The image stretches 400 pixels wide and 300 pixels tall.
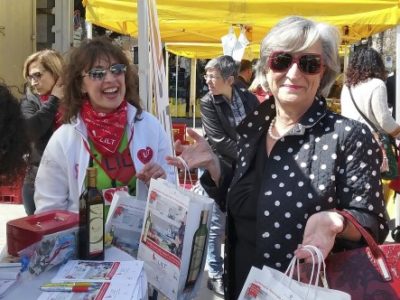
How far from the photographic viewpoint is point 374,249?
142 cm

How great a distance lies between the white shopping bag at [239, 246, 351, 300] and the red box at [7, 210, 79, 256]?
0.65 m

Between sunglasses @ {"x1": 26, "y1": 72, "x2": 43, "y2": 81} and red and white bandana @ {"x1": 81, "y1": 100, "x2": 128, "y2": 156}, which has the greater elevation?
sunglasses @ {"x1": 26, "y1": 72, "x2": 43, "y2": 81}

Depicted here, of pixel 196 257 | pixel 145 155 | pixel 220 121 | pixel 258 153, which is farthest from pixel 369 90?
pixel 196 257

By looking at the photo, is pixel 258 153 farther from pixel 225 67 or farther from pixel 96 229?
pixel 225 67

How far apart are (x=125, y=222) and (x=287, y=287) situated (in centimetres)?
78

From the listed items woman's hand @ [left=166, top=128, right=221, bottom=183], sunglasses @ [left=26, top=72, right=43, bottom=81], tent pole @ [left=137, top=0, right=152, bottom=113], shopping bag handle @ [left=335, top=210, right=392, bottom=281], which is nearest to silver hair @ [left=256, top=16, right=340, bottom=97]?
woman's hand @ [left=166, top=128, right=221, bottom=183]

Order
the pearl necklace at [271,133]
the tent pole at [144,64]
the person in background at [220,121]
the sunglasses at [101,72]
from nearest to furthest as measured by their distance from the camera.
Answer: the pearl necklace at [271,133], the sunglasses at [101,72], the tent pole at [144,64], the person in background at [220,121]

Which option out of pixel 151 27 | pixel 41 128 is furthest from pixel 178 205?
pixel 41 128

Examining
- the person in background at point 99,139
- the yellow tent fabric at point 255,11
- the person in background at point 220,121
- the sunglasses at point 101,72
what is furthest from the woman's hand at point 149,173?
the yellow tent fabric at point 255,11

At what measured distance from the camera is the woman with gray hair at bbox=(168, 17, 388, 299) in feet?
5.20

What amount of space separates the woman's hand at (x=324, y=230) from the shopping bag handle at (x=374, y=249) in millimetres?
27

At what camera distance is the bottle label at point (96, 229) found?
1708 millimetres

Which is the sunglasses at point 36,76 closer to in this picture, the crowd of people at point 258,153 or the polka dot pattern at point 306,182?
the crowd of people at point 258,153

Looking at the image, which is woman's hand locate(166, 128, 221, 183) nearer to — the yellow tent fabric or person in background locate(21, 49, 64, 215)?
person in background locate(21, 49, 64, 215)
